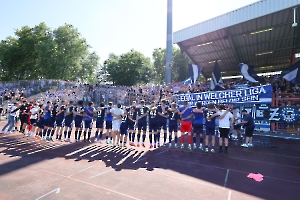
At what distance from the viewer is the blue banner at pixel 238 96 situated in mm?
13172

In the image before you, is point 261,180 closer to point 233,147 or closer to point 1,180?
point 233,147

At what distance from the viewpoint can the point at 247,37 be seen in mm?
23906

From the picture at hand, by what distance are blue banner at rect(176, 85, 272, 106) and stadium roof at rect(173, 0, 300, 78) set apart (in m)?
7.21

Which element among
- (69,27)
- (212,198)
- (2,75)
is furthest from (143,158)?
(2,75)

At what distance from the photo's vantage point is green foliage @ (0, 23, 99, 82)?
40531 millimetres

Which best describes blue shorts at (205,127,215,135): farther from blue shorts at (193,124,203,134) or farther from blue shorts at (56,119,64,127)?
blue shorts at (56,119,64,127)

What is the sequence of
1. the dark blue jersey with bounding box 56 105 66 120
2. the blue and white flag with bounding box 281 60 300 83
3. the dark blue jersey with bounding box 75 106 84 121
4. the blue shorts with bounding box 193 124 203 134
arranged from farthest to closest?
the blue and white flag with bounding box 281 60 300 83 → the dark blue jersey with bounding box 56 105 66 120 → the dark blue jersey with bounding box 75 106 84 121 → the blue shorts with bounding box 193 124 203 134

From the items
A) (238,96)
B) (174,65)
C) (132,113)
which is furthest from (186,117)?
(174,65)

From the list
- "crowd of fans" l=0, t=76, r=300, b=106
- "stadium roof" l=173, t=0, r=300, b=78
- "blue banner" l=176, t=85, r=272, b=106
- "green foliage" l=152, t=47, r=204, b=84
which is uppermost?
"green foliage" l=152, t=47, r=204, b=84

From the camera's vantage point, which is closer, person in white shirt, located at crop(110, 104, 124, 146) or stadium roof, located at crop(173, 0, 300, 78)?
person in white shirt, located at crop(110, 104, 124, 146)

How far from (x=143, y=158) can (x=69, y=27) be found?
4265cm

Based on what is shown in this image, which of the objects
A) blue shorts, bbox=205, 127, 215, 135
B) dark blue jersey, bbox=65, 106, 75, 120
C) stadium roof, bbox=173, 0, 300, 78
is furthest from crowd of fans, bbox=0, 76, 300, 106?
dark blue jersey, bbox=65, 106, 75, 120

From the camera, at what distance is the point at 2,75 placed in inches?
1991

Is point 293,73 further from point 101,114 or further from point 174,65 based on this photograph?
point 174,65
